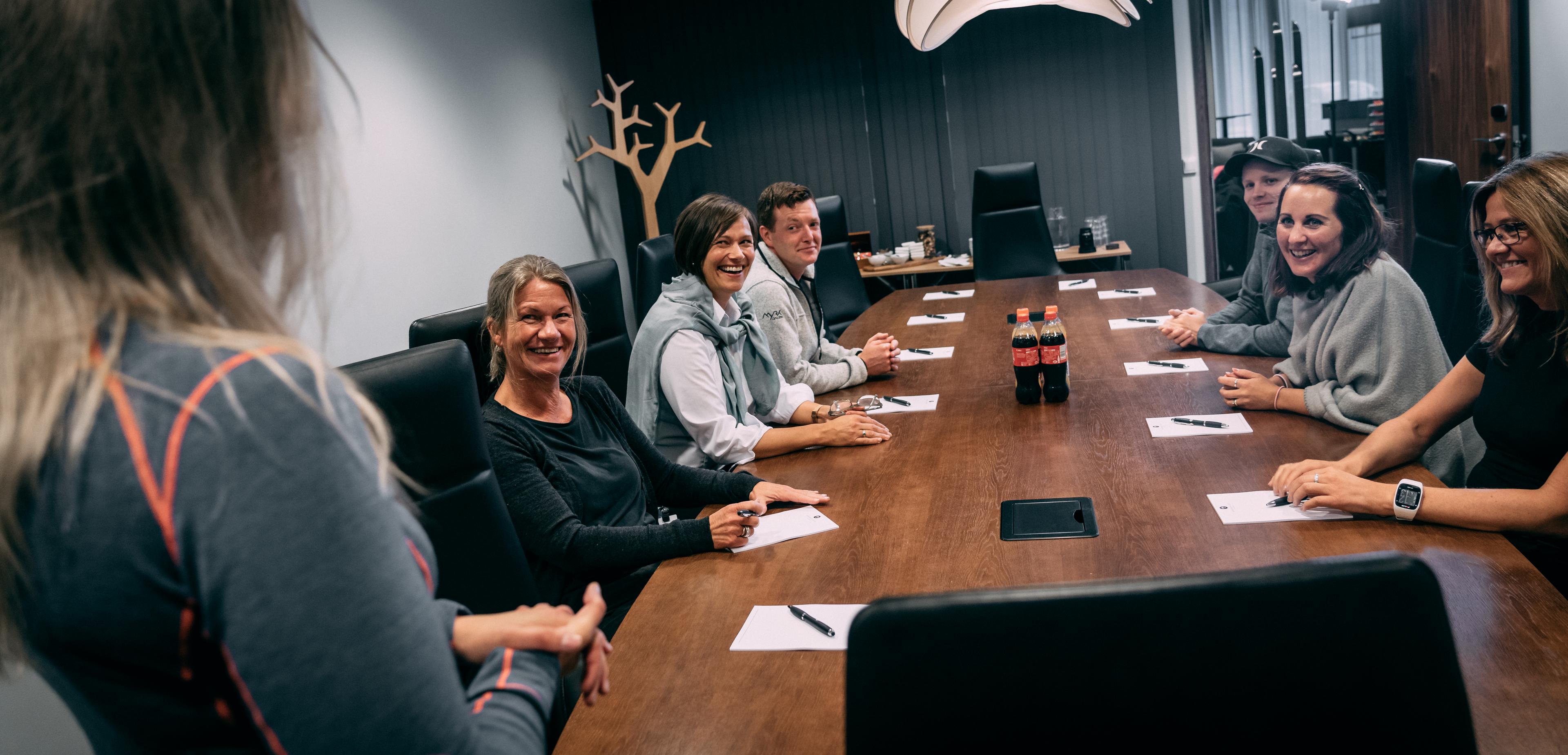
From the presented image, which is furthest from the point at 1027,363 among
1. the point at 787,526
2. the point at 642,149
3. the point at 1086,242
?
the point at 642,149

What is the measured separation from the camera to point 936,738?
2.21ft

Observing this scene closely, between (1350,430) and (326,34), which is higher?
(326,34)

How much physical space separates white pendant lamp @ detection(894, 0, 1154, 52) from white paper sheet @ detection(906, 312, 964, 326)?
106cm

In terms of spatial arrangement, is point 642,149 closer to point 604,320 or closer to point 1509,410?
point 604,320

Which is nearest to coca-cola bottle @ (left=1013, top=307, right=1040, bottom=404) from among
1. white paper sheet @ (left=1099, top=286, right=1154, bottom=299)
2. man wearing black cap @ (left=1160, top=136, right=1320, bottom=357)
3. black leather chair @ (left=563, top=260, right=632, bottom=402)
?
man wearing black cap @ (left=1160, top=136, right=1320, bottom=357)

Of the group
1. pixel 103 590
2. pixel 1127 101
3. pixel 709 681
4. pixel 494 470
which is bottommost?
pixel 709 681

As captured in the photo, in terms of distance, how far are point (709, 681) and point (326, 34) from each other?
11.6ft

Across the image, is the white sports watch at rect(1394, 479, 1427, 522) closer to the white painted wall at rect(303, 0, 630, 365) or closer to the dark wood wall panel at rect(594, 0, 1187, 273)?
the white painted wall at rect(303, 0, 630, 365)

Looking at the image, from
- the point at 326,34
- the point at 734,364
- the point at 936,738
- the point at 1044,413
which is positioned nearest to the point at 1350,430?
the point at 1044,413

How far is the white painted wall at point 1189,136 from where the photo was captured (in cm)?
632

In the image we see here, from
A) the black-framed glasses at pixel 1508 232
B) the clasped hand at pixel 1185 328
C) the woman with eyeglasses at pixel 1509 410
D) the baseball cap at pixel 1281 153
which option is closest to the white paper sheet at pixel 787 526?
the woman with eyeglasses at pixel 1509 410

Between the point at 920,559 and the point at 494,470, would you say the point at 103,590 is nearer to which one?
the point at 920,559

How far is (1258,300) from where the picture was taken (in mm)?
3225

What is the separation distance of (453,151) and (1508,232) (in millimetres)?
4383
